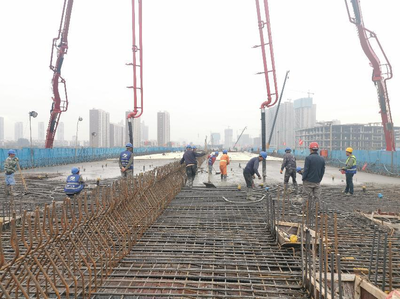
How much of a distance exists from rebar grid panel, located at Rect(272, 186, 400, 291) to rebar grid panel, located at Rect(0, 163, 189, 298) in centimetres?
273

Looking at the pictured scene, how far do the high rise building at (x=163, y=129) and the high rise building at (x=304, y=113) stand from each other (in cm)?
4800

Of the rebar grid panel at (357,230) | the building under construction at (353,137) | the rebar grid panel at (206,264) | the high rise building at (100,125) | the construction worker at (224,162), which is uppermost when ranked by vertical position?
the high rise building at (100,125)

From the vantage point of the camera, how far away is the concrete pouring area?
3.10m

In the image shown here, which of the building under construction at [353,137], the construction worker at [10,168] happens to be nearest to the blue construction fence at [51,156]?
the construction worker at [10,168]

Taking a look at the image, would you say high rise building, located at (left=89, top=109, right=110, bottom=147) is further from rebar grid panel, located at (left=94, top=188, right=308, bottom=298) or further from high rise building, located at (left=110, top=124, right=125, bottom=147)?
rebar grid panel, located at (left=94, top=188, right=308, bottom=298)

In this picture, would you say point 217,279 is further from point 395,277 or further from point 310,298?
point 395,277

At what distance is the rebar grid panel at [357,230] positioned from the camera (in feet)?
11.9

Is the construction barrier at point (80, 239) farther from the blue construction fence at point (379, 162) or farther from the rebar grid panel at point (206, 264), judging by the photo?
the blue construction fence at point (379, 162)

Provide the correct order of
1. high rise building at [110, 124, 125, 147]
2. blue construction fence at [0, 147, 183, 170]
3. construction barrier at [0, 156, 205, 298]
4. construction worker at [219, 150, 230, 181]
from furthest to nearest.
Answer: high rise building at [110, 124, 125, 147], blue construction fence at [0, 147, 183, 170], construction worker at [219, 150, 230, 181], construction barrier at [0, 156, 205, 298]

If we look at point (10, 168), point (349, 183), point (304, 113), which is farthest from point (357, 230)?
point (304, 113)

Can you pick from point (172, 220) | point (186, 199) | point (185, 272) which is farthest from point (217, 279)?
point (186, 199)

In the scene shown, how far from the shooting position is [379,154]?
19938mm

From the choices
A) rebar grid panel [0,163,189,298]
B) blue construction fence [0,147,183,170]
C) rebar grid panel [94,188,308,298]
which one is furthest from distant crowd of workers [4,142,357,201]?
blue construction fence [0,147,183,170]

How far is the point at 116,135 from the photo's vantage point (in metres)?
103
